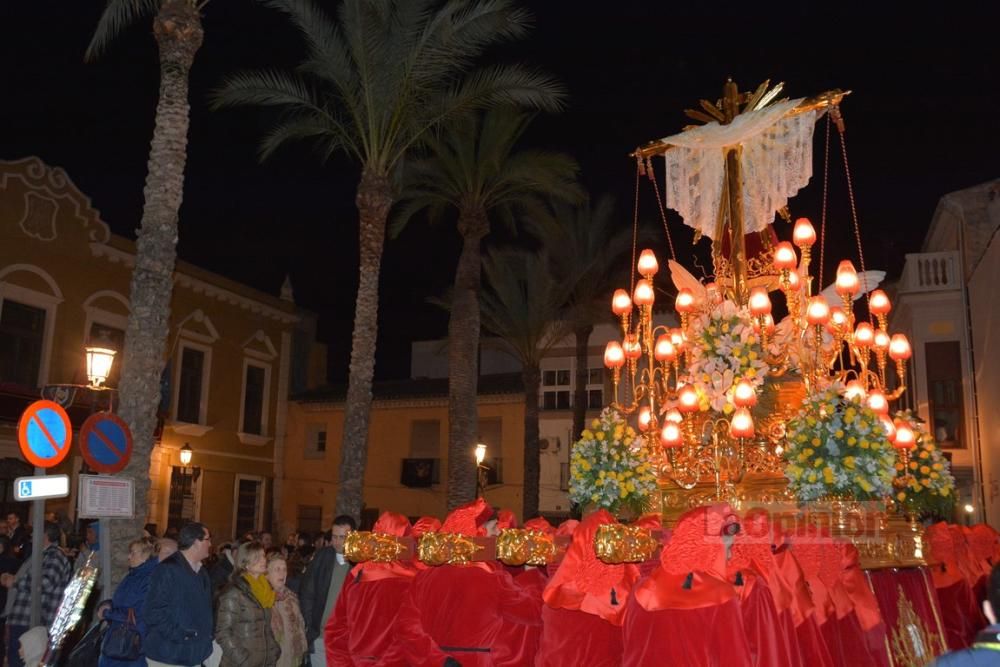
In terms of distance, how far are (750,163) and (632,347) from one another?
109 inches

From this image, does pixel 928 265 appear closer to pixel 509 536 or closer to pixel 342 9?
pixel 342 9

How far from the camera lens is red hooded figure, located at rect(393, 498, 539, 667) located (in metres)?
7.20

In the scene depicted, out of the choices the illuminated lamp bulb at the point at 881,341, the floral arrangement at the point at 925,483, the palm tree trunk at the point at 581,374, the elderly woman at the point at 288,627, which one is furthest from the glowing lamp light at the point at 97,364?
the palm tree trunk at the point at 581,374

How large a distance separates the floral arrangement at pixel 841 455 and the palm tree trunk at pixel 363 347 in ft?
28.0

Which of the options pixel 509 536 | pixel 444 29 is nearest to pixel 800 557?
pixel 509 536

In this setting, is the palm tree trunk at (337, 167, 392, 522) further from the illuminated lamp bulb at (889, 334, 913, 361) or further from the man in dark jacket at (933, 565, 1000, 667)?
the man in dark jacket at (933, 565, 1000, 667)

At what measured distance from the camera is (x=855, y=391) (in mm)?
9383

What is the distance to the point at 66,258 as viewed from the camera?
25188 millimetres

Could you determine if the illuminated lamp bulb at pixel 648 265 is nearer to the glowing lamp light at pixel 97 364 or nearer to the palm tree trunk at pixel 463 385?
the glowing lamp light at pixel 97 364

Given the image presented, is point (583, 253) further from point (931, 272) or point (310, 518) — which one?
point (310, 518)

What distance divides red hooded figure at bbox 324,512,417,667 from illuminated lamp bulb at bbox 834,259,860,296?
516 cm

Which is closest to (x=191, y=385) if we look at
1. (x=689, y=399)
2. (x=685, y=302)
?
(x=685, y=302)

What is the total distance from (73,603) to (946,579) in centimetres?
958

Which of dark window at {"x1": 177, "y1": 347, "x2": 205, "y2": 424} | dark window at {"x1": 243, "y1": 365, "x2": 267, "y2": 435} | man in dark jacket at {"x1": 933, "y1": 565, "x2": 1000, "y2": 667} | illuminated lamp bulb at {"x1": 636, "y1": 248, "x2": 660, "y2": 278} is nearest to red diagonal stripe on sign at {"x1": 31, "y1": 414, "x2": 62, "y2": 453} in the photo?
illuminated lamp bulb at {"x1": 636, "y1": 248, "x2": 660, "y2": 278}
